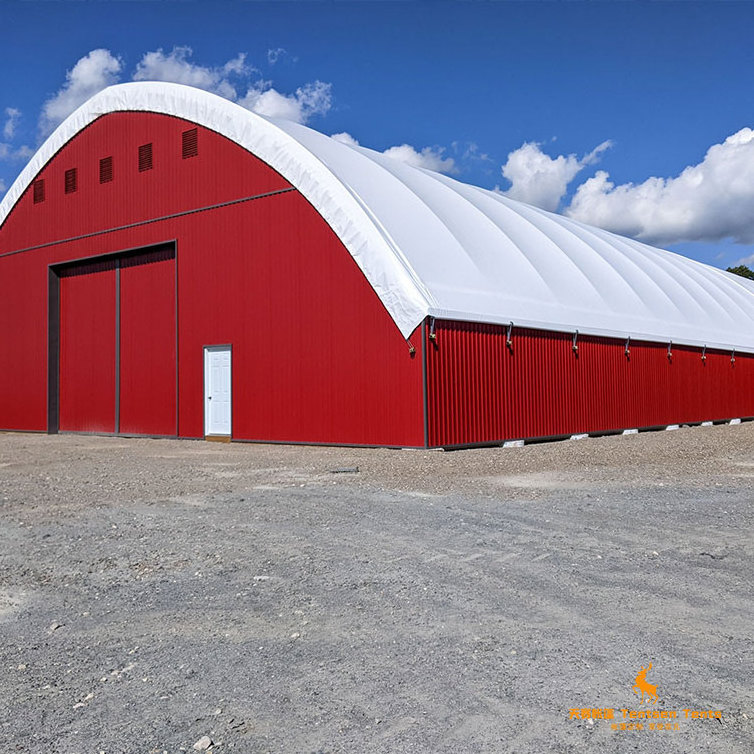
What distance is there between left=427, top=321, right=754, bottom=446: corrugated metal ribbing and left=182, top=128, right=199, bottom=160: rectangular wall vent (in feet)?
33.2

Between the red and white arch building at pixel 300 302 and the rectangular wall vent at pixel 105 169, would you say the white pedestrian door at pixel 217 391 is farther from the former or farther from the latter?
the rectangular wall vent at pixel 105 169

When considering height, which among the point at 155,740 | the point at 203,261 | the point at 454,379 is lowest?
the point at 155,740

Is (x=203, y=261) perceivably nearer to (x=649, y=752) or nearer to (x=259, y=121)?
(x=259, y=121)

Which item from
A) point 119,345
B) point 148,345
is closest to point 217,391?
point 148,345

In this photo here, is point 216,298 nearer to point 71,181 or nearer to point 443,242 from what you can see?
point 443,242

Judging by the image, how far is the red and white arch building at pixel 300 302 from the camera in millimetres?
17375

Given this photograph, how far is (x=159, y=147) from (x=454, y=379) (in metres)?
12.5

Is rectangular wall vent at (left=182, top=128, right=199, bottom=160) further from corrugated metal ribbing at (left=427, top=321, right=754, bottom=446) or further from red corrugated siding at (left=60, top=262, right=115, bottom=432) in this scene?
corrugated metal ribbing at (left=427, top=321, right=754, bottom=446)

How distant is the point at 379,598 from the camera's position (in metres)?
5.06

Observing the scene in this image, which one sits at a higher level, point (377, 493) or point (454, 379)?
point (454, 379)

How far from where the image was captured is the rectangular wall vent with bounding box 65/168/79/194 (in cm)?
2534

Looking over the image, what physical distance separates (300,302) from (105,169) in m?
10.2

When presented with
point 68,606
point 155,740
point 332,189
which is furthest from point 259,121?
point 155,740

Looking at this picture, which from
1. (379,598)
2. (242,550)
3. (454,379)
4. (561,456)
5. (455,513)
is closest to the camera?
(379,598)
